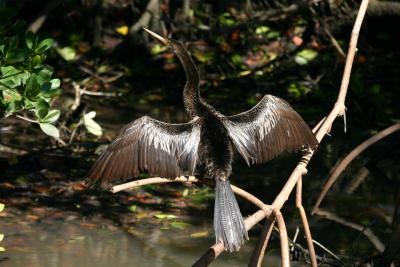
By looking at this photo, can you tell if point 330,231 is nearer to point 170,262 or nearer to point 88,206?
point 170,262

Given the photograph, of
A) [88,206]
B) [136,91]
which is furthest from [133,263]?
[136,91]

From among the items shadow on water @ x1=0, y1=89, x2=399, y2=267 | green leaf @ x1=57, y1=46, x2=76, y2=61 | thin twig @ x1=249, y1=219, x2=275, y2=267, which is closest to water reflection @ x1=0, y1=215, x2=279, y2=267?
shadow on water @ x1=0, y1=89, x2=399, y2=267

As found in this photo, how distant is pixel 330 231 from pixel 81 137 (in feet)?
8.89

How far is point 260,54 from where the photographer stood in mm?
10227

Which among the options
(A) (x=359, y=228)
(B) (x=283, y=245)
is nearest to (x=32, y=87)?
(B) (x=283, y=245)

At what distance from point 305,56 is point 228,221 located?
230 inches

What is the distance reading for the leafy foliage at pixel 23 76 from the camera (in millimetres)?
4609

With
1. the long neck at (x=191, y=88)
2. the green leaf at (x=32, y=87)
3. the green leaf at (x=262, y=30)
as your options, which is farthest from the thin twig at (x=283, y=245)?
the green leaf at (x=262, y=30)

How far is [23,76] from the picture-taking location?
4746 millimetres

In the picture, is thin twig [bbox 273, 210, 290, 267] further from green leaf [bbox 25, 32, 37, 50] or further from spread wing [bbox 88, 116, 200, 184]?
green leaf [bbox 25, 32, 37, 50]

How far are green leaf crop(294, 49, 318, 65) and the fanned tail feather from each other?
514 cm

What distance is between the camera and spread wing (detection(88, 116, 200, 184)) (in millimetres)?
3992

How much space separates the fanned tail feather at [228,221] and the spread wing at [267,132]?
0.88ft

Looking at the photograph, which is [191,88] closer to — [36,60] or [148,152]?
[148,152]
